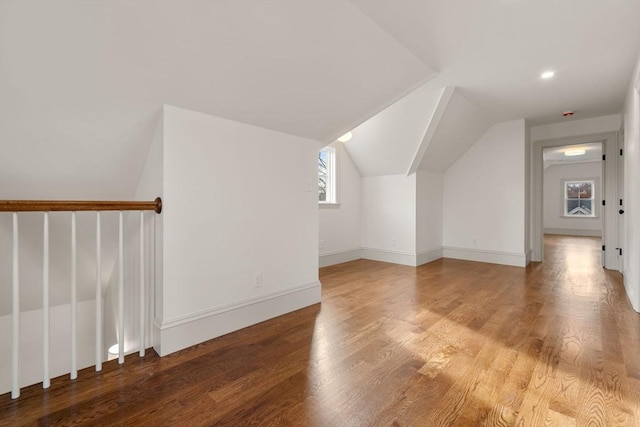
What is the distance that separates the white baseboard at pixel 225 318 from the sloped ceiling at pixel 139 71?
1.16 m

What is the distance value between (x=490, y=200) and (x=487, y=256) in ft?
3.18

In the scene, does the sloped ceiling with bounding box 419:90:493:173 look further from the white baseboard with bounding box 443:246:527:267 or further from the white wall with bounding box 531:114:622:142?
the white baseboard with bounding box 443:246:527:267

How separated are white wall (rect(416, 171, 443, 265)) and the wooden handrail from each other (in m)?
4.00

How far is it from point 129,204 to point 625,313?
4.18 metres

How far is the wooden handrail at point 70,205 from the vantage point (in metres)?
1.46

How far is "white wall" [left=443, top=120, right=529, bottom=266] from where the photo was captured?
4699 mm

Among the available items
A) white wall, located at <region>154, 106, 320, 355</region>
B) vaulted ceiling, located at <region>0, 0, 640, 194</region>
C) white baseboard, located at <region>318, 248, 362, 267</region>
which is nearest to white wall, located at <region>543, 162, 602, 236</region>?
vaulted ceiling, located at <region>0, 0, 640, 194</region>

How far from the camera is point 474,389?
157 cm

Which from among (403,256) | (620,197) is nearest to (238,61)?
(403,256)

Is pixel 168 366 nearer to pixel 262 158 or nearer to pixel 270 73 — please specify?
pixel 262 158

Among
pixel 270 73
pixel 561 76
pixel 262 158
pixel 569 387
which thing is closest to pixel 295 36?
pixel 270 73

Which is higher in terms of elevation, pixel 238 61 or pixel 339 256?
pixel 238 61

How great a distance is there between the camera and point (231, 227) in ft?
7.57

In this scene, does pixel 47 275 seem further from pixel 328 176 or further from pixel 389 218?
pixel 389 218
